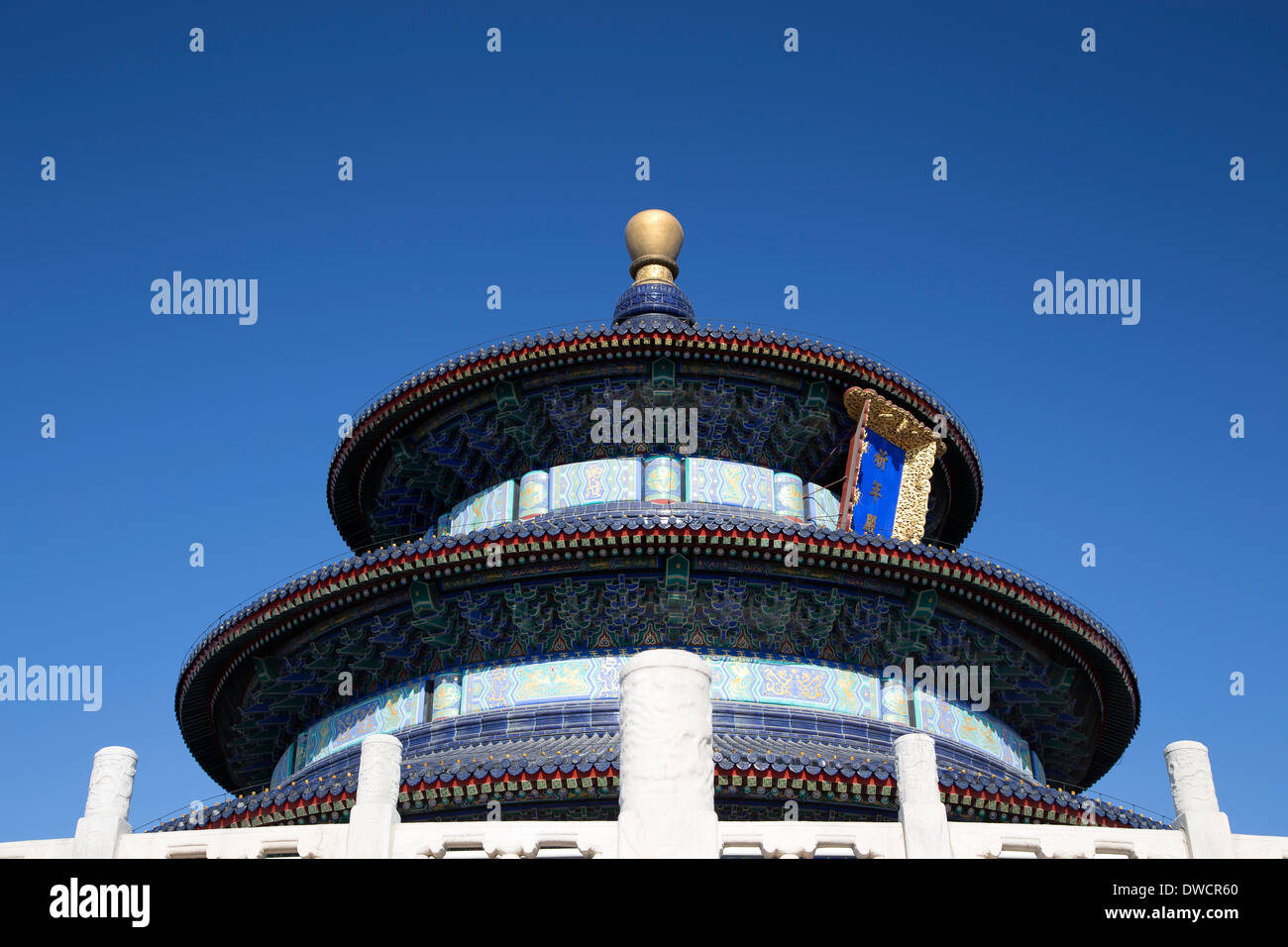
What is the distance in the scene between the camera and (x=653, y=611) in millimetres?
15805

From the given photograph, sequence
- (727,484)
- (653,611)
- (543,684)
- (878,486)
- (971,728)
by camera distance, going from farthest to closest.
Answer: (727,484) → (878,486) → (971,728) → (653,611) → (543,684)

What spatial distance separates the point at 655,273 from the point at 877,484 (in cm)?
663

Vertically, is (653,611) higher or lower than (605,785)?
higher

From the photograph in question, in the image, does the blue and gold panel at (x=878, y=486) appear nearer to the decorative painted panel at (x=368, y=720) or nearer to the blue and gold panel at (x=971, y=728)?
the blue and gold panel at (x=971, y=728)

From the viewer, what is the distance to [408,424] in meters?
20.0

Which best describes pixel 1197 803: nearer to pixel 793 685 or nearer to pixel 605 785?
pixel 605 785

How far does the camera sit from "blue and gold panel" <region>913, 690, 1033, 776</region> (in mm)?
16125

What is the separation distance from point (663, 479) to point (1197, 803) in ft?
35.8

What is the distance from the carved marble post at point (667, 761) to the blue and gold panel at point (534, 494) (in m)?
11.8

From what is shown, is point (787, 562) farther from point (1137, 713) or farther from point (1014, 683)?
point (1137, 713)

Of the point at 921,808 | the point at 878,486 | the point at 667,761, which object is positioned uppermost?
the point at 878,486

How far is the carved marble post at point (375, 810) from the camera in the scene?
25.4 ft

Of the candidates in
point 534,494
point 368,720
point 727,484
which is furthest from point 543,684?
point 727,484
